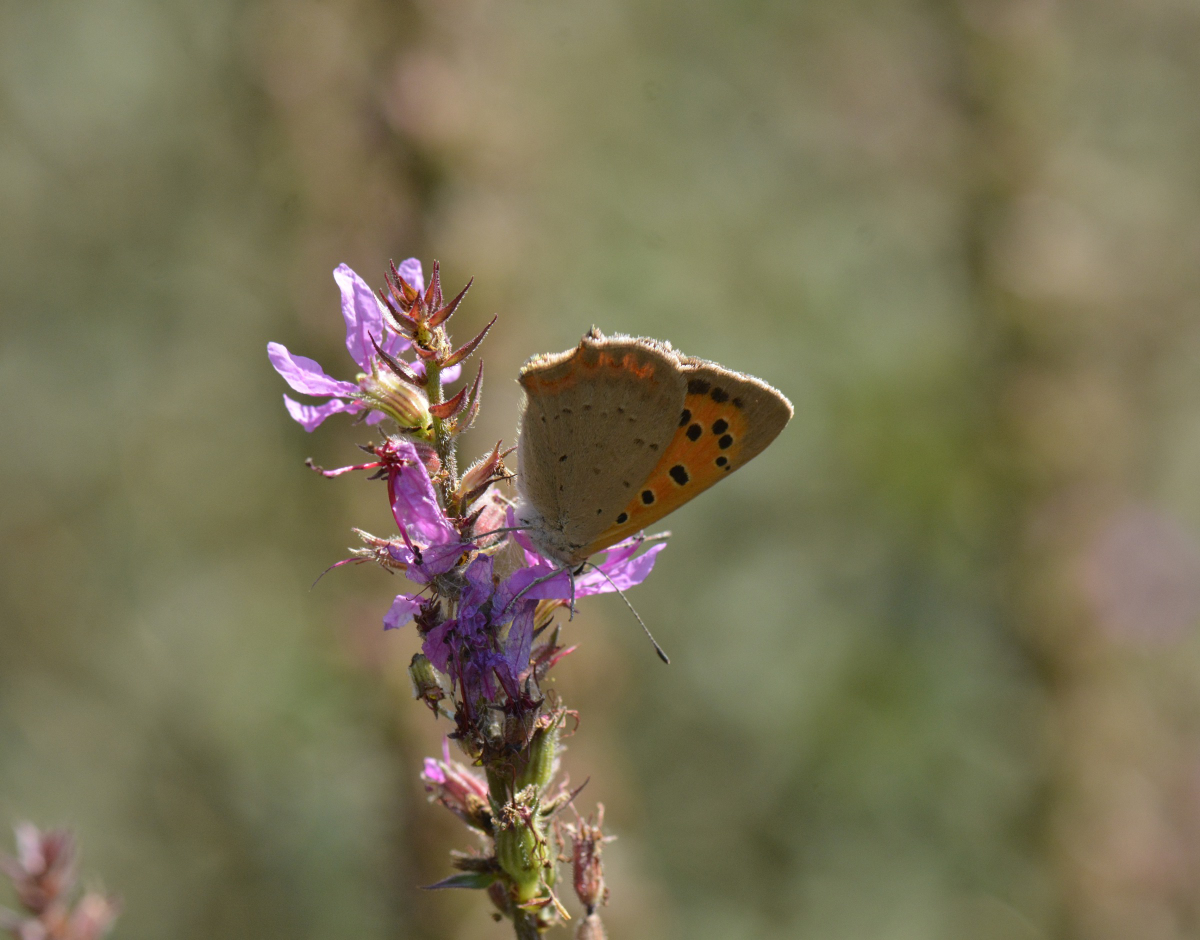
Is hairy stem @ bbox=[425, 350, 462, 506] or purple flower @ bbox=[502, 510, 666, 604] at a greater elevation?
hairy stem @ bbox=[425, 350, 462, 506]

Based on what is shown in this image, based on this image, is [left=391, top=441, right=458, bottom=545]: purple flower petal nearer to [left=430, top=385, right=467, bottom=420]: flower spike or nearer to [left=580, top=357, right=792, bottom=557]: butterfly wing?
[left=430, top=385, right=467, bottom=420]: flower spike

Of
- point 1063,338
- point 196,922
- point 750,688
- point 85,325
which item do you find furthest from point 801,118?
point 196,922

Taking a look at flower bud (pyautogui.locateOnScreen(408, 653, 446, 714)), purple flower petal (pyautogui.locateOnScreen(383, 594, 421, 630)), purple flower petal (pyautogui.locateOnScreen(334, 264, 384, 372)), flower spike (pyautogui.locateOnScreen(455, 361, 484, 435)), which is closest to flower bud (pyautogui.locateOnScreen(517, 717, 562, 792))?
flower bud (pyautogui.locateOnScreen(408, 653, 446, 714))

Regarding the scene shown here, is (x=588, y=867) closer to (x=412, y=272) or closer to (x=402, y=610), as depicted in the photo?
(x=402, y=610)

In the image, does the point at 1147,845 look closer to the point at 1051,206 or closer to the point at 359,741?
the point at 1051,206

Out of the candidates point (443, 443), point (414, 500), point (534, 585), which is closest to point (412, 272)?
point (443, 443)

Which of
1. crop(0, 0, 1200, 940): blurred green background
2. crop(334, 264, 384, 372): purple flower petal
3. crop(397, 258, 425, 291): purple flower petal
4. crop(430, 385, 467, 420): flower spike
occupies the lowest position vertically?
crop(0, 0, 1200, 940): blurred green background
